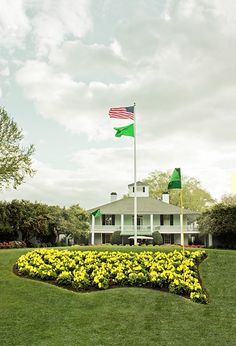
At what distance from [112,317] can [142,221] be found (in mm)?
39060

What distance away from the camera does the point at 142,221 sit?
49.9m

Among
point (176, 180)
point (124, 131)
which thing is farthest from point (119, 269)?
point (124, 131)

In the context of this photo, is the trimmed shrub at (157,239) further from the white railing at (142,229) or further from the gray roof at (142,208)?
the gray roof at (142,208)

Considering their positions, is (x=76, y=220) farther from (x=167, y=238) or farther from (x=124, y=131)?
(x=124, y=131)

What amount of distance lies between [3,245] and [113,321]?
20.7m

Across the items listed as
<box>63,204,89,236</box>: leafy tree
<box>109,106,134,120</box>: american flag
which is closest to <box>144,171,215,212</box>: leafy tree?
<box>63,204,89,236</box>: leafy tree

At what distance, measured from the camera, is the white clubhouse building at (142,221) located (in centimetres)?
4769

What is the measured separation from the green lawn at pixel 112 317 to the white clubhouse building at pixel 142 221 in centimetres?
3338

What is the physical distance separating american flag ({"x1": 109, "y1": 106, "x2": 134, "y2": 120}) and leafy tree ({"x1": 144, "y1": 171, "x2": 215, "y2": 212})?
47432mm

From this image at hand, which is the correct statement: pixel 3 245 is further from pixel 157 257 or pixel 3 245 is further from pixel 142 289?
pixel 142 289

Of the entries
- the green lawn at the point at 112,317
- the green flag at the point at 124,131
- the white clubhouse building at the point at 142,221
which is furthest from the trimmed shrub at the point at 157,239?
the green lawn at the point at 112,317

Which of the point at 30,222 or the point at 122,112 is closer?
the point at 122,112

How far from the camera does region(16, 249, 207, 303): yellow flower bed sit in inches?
529

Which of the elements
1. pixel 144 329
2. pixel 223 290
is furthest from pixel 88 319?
pixel 223 290
